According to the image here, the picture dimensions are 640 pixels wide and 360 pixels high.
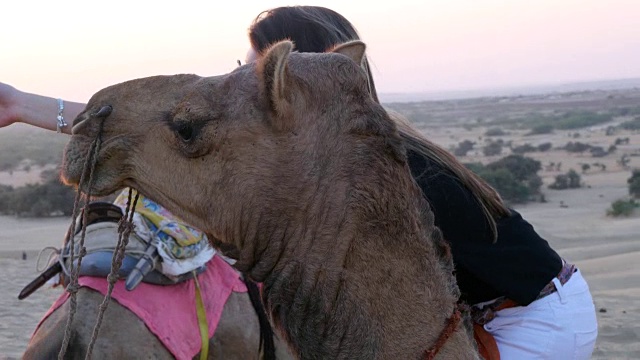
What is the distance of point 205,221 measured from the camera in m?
2.29

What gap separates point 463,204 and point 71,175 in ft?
3.72

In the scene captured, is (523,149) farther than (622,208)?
Yes

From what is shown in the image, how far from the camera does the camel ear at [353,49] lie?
254 cm

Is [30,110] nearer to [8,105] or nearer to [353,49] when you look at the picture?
[8,105]

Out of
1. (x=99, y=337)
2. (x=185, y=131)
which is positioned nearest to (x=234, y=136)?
(x=185, y=131)

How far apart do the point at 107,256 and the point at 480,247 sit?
1.82 metres

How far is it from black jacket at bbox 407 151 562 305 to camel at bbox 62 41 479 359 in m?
0.33

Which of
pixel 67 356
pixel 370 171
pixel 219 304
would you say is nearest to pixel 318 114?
pixel 370 171

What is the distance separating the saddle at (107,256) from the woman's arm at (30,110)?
2.03ft

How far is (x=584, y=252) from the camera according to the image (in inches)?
555

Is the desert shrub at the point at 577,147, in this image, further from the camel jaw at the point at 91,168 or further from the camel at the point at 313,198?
the camel jaw at the point at 91,168

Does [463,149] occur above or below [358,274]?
below

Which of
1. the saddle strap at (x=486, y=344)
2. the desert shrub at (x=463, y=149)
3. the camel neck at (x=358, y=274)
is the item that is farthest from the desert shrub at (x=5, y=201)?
the camel neck at (x=358, y=274)

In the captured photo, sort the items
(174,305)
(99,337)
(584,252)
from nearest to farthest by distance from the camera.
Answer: (99,337) < (174,305) < (584,252)
